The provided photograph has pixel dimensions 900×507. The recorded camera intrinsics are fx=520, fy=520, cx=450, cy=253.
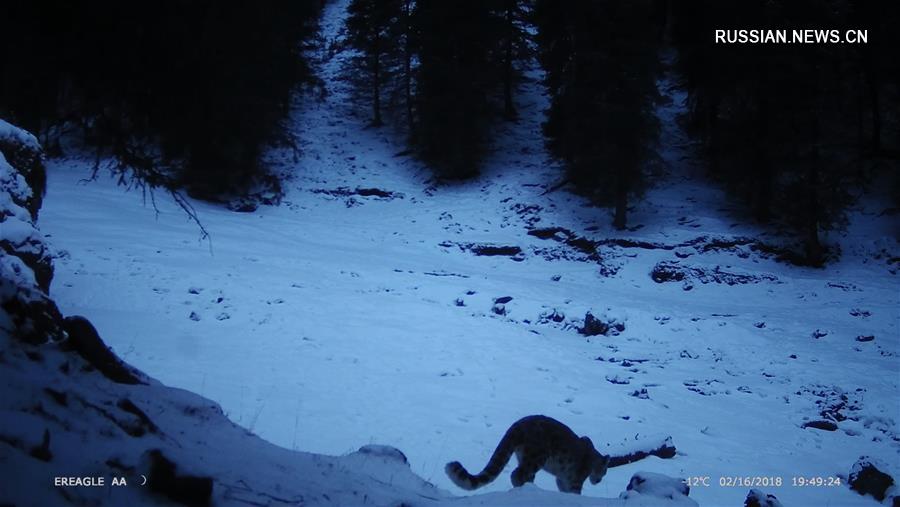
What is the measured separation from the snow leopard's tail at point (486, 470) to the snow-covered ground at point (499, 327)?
31.6 inches

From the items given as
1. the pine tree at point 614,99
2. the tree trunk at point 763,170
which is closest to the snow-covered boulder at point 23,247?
the pine tree at point 614,99

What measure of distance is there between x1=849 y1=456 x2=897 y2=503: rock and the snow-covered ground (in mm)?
143

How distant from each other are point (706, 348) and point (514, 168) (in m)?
16.9

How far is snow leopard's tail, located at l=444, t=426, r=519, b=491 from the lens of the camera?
4551mm

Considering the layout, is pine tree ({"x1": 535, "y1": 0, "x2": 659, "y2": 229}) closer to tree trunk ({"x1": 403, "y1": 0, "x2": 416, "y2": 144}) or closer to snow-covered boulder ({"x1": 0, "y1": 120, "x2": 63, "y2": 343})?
tree trunk ({"x1": 403, "y1": 0, "x2": 416, "y2": 144})

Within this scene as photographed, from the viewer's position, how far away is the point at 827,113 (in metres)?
19.1

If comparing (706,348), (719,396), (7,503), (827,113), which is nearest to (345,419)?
(7,503)

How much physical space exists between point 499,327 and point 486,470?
8.25m

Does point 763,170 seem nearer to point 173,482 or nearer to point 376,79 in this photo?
point 173,482

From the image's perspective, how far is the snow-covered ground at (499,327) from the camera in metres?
8.30

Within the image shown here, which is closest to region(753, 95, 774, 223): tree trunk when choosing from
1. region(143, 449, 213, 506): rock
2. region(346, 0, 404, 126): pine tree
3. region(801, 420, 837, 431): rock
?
region(801, 420, 837, 431): rock

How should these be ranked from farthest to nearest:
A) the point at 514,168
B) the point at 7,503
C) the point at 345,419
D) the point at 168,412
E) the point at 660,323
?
the point at 514,168 → the point at 660,323 → the point at 345,419 → the point at 168,412 → the point at 7,503

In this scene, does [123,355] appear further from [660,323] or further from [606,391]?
[660,323]

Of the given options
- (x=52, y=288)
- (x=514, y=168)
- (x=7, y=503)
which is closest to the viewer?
(x=7, y=503)
